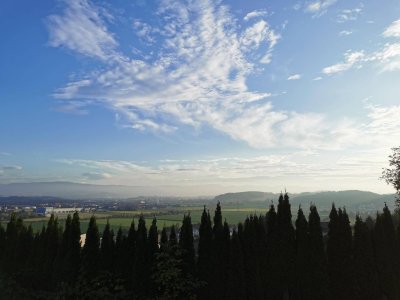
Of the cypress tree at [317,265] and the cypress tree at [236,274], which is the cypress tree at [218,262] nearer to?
the cypress tree at [236,274]

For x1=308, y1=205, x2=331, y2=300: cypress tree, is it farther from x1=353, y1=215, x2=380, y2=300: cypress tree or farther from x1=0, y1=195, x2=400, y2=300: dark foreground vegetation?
x1=353, y1=215, x2=380, y2=300: cypress tree

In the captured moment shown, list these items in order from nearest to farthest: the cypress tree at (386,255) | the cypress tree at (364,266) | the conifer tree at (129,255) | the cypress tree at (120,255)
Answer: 1. the cypress tree at (364,266)
2. the cypress tree at (386,255)
3. the conifer tree at (129,255)
4. the cypress tree at (120,255)

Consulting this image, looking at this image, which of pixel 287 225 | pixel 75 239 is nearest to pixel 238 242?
pixel 287 225

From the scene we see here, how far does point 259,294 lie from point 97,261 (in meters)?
17.6

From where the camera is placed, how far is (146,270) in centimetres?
3606

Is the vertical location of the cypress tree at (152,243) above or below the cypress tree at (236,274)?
above

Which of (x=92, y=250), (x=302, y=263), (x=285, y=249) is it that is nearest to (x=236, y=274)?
(x=285, y=249)

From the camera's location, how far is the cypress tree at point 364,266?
32.1m

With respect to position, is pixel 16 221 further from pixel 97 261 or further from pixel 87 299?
pixel 87 299

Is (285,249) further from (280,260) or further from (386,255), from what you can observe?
(386,255)

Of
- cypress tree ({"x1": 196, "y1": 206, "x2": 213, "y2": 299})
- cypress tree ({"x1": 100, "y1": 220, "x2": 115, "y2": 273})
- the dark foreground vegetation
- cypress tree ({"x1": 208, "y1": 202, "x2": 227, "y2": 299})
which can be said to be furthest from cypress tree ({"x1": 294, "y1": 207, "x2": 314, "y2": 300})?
cypress tree ({"x1": 100, "y1": 220, "x2": 115, "y2": 273})

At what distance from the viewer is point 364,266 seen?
33.1 metres

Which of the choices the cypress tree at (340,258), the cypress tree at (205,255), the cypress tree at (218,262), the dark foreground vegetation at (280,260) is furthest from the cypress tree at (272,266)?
the cypress tree at (205,255)

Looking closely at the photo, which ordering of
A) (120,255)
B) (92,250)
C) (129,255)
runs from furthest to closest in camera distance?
(92,250) → (120,255) → (129,255)
